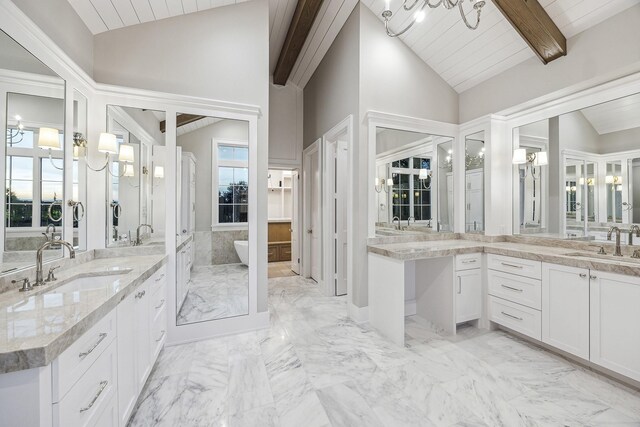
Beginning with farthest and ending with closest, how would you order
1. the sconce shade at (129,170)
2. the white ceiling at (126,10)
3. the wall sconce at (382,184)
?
1. the wall sconce at (382,184)
2. the sconce shade at (129,170)
3. the white ceiling at (126,10)

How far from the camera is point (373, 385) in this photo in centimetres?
209

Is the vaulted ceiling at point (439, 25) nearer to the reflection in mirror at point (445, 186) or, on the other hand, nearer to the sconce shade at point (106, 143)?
the reflection in mirror at point (445, 186)

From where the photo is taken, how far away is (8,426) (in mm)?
890

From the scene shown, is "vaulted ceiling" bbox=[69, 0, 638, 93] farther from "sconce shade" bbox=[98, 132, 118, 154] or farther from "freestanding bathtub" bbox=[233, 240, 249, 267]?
"freestanding bathtub" bbox=[233, 240, 249, 267]

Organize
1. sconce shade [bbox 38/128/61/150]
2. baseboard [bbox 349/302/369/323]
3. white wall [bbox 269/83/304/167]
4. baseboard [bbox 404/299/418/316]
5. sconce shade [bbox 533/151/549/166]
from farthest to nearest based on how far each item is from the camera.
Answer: white wall [bbox 269/83/304/167] < baseboard [bbox 404/299/418/316] < baseboard [bbox 349/302/369/323] < sconce shade [bbox 533/151/549/166] < sconce shade [bbox 38/128/61/150]

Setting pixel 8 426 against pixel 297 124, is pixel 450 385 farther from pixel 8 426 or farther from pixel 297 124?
pixel 297 124

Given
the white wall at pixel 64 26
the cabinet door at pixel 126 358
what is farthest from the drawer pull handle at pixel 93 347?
the white wall at pixel 64 26

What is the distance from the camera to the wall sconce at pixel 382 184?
3.32m

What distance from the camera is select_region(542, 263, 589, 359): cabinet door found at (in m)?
2.25

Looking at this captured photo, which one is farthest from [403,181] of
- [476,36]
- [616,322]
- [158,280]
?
[158,280]

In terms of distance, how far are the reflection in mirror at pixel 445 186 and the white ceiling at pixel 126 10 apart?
3.07 m

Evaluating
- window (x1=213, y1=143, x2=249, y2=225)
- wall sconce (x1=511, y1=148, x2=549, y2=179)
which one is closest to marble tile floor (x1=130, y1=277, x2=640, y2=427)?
window (x1=213, y1=143, x2=249, y2=225)

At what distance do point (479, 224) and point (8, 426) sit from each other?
4.03 meters

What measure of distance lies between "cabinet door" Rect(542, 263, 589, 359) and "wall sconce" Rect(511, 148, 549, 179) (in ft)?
4.16
